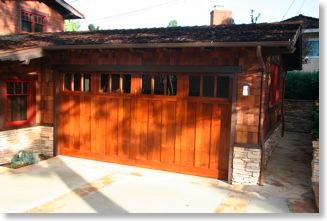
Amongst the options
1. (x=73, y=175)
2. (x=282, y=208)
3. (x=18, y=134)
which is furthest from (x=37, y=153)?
(x=282, y=208)

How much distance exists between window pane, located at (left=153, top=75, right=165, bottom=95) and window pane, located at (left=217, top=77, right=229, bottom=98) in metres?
1.51

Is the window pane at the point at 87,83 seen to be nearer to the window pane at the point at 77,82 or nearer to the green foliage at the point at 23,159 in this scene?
the window pane at the point at 77,82

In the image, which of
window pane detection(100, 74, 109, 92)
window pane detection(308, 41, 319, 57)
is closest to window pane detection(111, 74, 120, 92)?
window pane detection(100, 74, 109, 92)

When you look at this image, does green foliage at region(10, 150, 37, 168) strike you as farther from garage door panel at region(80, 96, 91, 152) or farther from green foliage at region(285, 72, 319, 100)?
green foliage at region(285, 72, 319, 100)

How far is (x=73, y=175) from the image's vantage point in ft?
27.9

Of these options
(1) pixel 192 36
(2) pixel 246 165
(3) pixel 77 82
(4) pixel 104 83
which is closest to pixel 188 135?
(2) pixel 246 165

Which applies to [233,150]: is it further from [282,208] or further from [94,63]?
[94,63]

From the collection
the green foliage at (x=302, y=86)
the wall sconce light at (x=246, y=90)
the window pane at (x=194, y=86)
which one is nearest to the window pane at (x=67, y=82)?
the window pane at (x=194, y=86)

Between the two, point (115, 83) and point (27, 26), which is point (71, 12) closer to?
point (27, 26)

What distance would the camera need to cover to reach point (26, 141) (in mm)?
10102

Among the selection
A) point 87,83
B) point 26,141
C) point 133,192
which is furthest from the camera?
point 26,141

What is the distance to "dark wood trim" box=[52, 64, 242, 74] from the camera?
811 cm

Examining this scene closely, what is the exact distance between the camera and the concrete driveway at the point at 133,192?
6.44 meters

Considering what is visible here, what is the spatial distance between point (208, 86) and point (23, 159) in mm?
5431
